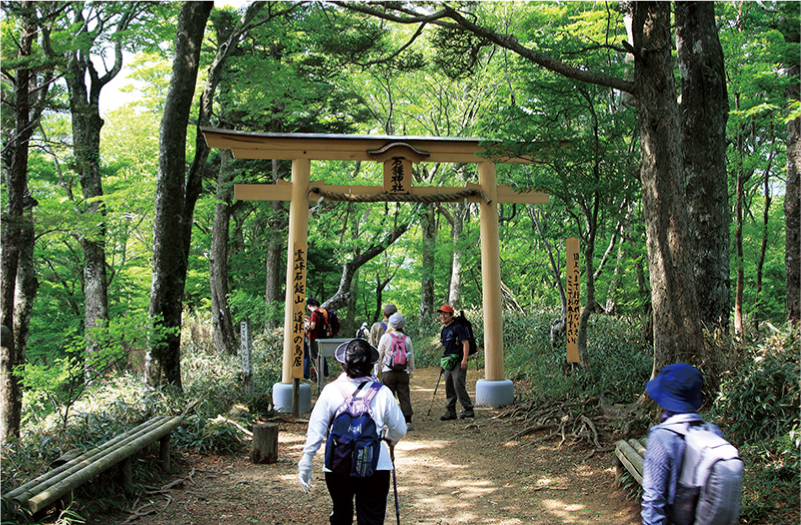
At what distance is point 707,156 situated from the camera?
7.44 m

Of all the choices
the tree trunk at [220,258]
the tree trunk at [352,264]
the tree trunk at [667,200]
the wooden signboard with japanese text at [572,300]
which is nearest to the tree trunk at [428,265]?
the tree trunk at [352,264]

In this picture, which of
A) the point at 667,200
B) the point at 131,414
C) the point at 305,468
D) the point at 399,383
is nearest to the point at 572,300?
the point at 399,383

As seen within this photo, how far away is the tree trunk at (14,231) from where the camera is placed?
767 centimetres

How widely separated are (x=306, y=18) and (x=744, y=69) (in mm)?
8917

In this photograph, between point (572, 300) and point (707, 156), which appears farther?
point (572, 300)

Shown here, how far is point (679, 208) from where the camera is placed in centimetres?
606

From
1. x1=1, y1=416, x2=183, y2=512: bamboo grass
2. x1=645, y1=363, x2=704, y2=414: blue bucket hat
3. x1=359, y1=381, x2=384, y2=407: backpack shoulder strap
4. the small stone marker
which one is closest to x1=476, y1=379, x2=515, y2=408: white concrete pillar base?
the small stone marker

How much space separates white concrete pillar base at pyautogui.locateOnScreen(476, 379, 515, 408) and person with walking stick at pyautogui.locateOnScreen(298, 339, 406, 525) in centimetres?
655

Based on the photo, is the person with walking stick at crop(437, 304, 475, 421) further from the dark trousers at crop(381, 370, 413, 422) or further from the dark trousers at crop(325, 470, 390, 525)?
the dark trousers at crop(325, 470, 390, 525)

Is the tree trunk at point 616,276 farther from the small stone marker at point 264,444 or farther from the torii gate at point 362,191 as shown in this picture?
the small stone marker at point 264,444

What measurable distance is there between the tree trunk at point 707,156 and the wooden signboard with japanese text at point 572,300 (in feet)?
6.86

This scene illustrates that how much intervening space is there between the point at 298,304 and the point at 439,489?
425cm

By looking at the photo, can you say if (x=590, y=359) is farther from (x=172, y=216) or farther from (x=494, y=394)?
(x=172, y=216)

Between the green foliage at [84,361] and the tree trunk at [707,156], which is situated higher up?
the tree trunk at [707,156]
